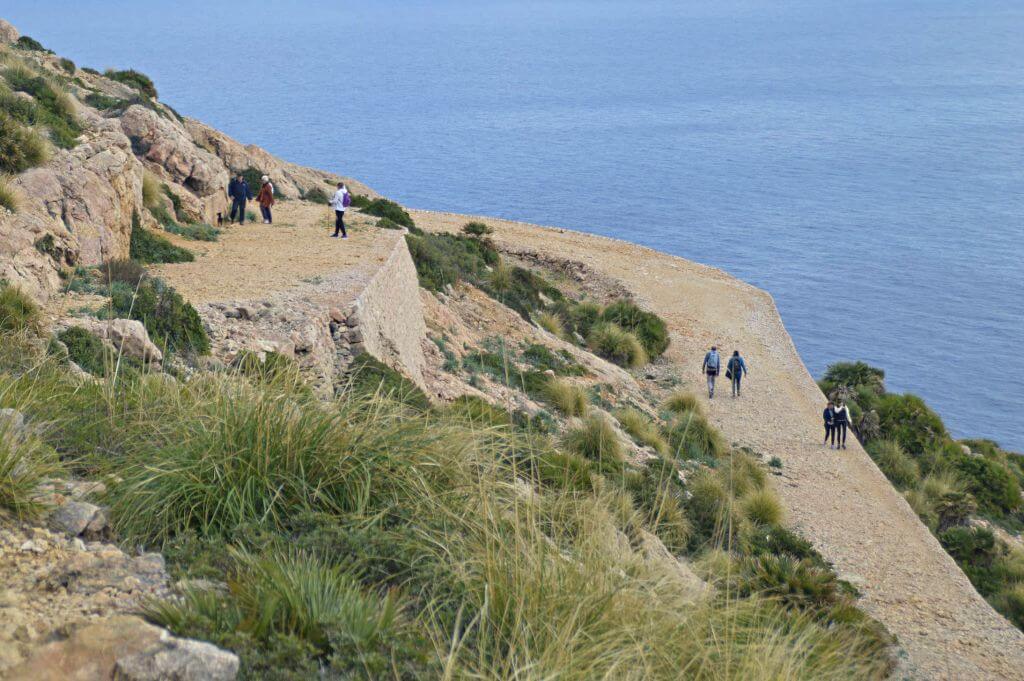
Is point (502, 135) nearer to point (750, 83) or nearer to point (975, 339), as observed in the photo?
point (750, 83)

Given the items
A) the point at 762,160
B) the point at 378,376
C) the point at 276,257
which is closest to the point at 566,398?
the point at 378,376

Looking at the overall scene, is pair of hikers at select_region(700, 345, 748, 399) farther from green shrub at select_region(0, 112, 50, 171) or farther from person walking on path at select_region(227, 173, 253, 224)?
green shrub at select_region(0, 112, 50, 171)

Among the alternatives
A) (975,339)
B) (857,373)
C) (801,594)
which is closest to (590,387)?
(801,594)

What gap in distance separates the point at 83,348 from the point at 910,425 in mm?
23731

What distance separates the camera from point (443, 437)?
21.6 feet

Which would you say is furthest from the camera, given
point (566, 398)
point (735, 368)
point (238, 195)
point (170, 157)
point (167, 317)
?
point (735, 368)

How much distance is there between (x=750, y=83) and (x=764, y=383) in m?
133

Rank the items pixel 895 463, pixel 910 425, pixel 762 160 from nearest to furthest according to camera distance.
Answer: pixel 895 463, pixel 910 425, pixel 762 160

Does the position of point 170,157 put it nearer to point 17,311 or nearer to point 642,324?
point 17,311

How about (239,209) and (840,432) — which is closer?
(840,432)

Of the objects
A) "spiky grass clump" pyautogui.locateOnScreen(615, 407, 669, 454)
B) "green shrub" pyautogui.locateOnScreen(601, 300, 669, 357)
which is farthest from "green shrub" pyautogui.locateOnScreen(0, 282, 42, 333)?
"green shrub" pyautogui.locateOnScreen(601, 300, 669, 357)

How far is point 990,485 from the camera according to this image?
2434 cm

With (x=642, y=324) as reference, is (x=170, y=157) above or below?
above

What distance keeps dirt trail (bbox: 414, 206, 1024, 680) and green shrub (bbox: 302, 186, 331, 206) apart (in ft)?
38.1
